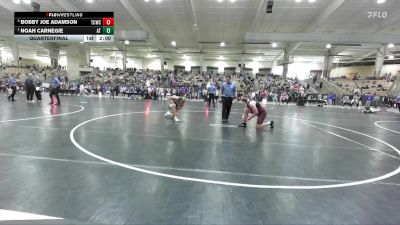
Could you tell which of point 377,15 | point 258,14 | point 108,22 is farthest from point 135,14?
point 377,15

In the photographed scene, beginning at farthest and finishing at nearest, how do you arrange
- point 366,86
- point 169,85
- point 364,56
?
point 364,56 → point 366,86 → point 169,85

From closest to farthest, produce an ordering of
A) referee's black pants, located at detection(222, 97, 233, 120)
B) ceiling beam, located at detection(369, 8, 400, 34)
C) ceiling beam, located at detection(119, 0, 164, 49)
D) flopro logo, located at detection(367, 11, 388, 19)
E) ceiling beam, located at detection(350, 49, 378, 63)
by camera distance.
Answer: referee's black pants, located at detection(222, 97, 233, 120)
ceiling beam, located at detection(119, 0, 164, 49)
flopro logo, located at detection(367, 11, 388, 19)
ceiling beam, located at detection(369, 8, 400, 34)
ceiling beam, located at detection(350, 49, 378, 63)

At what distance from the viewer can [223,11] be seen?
75.4 ft

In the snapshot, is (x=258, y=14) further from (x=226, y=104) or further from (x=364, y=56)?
(x=364, y=56)

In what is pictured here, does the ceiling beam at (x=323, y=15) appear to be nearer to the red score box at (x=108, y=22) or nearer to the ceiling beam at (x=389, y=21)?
the ceiling beam at (x=389, y=21)

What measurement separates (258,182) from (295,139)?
3442 millimetres

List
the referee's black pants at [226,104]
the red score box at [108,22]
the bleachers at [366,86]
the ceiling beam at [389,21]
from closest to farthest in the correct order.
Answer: the referee's black pants at [226,104] → the red score box at [108,22] → the ceiling beam at [389,21] → the bleachers at [366,86]

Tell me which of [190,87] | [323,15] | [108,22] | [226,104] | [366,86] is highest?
[323,15]

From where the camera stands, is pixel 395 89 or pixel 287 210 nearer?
pixel 287 210

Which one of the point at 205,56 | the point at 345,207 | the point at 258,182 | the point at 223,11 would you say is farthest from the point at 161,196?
the point at 205,56

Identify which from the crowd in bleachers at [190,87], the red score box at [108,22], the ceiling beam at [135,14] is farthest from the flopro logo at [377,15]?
the red score box at [108,22]

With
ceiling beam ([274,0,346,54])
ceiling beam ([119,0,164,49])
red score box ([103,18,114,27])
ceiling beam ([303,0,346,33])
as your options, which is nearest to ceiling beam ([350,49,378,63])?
ceiling beam ([274,0,346,54])

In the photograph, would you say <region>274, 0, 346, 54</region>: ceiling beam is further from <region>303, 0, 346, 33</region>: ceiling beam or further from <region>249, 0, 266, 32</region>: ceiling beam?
<region>249, 0, 266, 32</region>: ceiling beam

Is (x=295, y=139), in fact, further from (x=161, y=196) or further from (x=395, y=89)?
(x=395, y=89)
